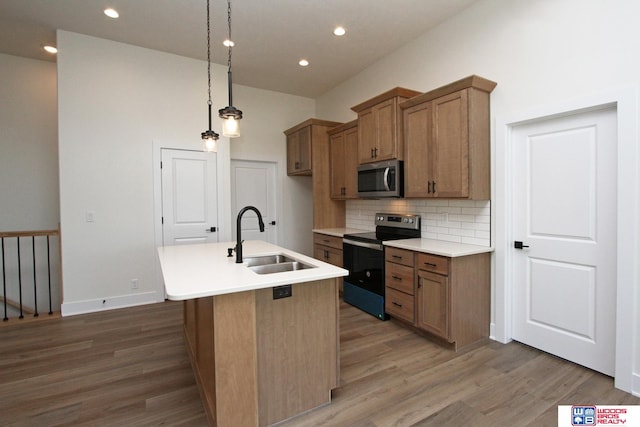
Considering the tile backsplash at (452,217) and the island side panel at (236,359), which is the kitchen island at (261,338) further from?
the tile backsplash at (452,217)

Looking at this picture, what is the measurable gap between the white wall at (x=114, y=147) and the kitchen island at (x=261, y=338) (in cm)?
223

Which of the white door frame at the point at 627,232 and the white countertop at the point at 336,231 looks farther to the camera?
the white countertop at the point at 336,231

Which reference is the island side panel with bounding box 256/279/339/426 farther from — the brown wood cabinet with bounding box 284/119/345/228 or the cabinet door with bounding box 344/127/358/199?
the brown wood cabinet with bounding box 284/119/345/228

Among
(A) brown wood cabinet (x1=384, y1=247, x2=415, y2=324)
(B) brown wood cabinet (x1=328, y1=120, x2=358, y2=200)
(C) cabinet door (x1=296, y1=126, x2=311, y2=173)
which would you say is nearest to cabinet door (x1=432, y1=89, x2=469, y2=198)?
(A) brown wood cabinet (x1=384, y1=247, x2=415, y2=324)

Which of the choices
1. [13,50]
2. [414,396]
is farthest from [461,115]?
[13,50]

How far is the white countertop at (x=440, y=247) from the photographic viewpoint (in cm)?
263

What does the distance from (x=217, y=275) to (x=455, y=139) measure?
7.63 ft

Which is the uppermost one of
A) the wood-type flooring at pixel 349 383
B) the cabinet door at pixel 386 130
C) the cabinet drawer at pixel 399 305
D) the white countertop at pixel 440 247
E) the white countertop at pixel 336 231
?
the cabinet door at pixel 386 130

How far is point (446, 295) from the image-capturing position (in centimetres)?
265

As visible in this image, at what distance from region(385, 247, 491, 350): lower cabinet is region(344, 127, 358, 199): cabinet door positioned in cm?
137

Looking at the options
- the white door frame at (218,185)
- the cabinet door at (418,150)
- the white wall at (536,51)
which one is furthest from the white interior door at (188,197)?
the white wall at (536,51)

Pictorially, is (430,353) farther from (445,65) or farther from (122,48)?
(122,48)

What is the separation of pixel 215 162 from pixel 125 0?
78.7 inches

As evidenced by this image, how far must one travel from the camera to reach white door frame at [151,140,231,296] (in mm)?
4039
